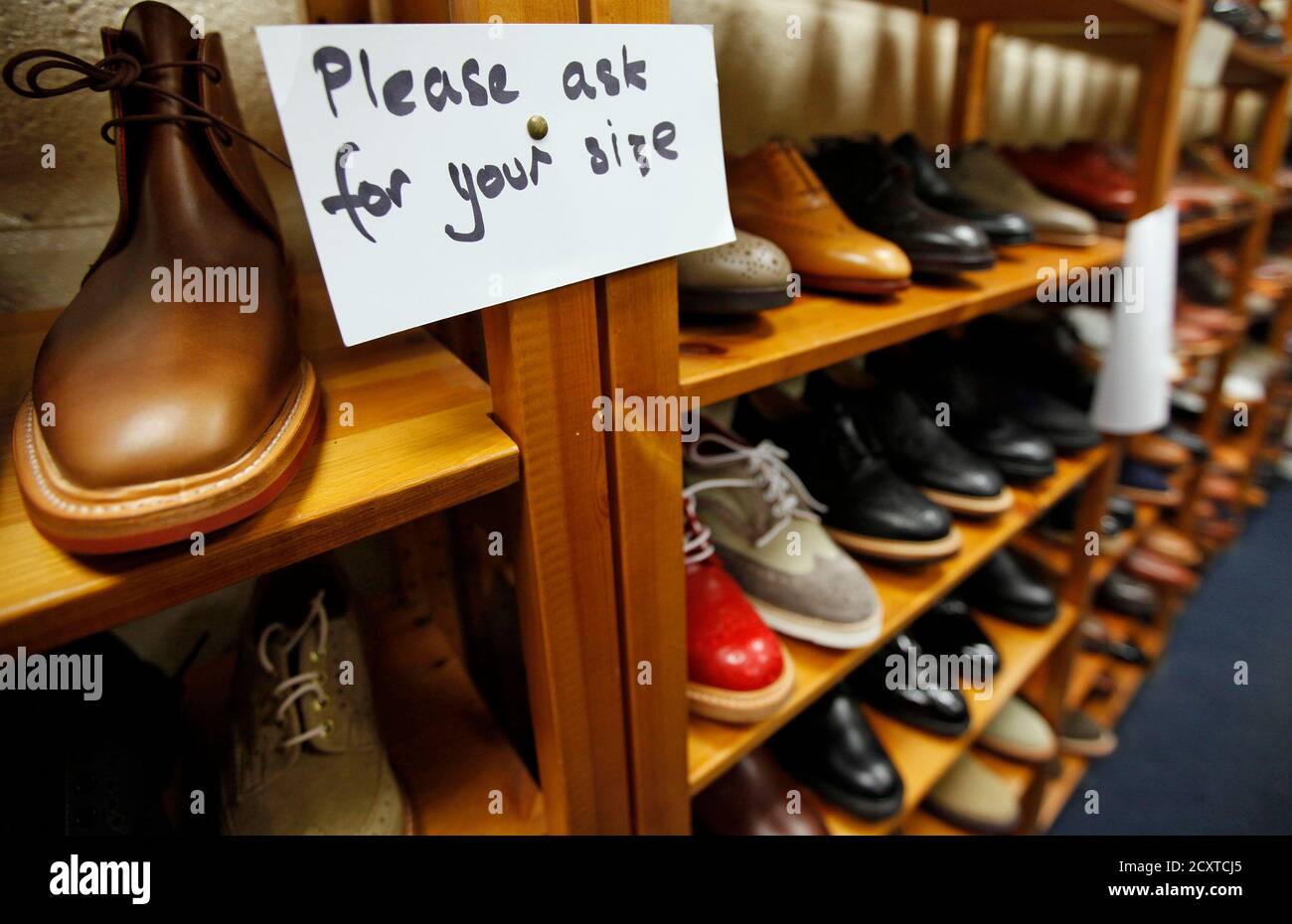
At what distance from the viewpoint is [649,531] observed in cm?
43

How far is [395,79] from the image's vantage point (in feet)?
0.90

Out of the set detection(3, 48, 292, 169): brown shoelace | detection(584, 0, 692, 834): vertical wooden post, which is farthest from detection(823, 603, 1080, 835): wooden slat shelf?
detection(3, 48, 292, 169): brown shoelace

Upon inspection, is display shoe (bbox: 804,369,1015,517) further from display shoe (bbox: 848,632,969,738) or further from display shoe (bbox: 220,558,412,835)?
display shoe (bbox: 220,558,412,835)

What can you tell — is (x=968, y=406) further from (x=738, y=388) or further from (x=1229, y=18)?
(x=1229, y=18)

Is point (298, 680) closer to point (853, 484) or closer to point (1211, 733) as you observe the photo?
point (853, 484)

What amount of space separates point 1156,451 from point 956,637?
973 mm

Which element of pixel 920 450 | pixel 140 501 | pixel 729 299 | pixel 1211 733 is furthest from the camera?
pixel 1211 733

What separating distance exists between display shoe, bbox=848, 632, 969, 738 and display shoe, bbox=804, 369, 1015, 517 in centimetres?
20

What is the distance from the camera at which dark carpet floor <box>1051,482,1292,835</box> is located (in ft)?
4.17

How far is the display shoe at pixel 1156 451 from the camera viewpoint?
1541mm

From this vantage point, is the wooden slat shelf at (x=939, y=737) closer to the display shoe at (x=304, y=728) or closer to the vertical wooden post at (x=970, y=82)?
the display shoe at (x=304, y=728)

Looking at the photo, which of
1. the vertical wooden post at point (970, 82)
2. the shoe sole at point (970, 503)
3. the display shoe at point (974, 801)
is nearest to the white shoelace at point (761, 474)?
the shoe sole at point (970, 503)

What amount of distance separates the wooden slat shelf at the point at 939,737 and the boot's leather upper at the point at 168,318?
0.74 meters

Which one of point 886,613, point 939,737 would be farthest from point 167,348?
point 939,737
